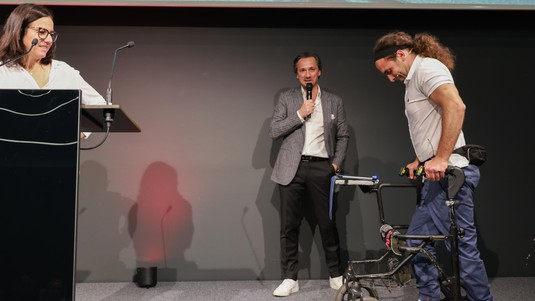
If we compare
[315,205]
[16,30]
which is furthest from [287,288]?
[16,30]

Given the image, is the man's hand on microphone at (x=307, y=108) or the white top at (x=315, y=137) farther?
the white top at (x=315, y=137)

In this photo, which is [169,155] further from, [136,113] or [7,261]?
[7,261]

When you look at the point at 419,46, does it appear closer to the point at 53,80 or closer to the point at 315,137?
the point at 315,137

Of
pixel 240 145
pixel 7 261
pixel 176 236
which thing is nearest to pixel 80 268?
pixel 176 236

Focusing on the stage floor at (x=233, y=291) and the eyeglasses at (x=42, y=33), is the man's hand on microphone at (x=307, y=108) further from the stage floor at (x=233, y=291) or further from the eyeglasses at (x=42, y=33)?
the eyeglasses at (x=42, y=33)

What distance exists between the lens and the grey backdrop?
400 centimetres

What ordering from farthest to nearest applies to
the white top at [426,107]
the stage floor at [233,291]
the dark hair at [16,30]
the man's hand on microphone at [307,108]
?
the man's hand on microphone at [307,108] → the stage floor at [233,291] → the white top at [426,107] → the dark hair at [16,30]

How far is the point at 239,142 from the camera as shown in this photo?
4.09 m

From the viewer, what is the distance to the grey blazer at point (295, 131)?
11.9 feet

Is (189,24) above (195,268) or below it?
above

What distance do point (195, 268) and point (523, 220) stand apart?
8.81 ft

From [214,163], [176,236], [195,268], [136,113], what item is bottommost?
[195,268]

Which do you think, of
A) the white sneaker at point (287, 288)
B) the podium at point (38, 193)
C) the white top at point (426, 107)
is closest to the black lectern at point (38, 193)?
the podium at point (38, 193)

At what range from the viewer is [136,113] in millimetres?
4066
